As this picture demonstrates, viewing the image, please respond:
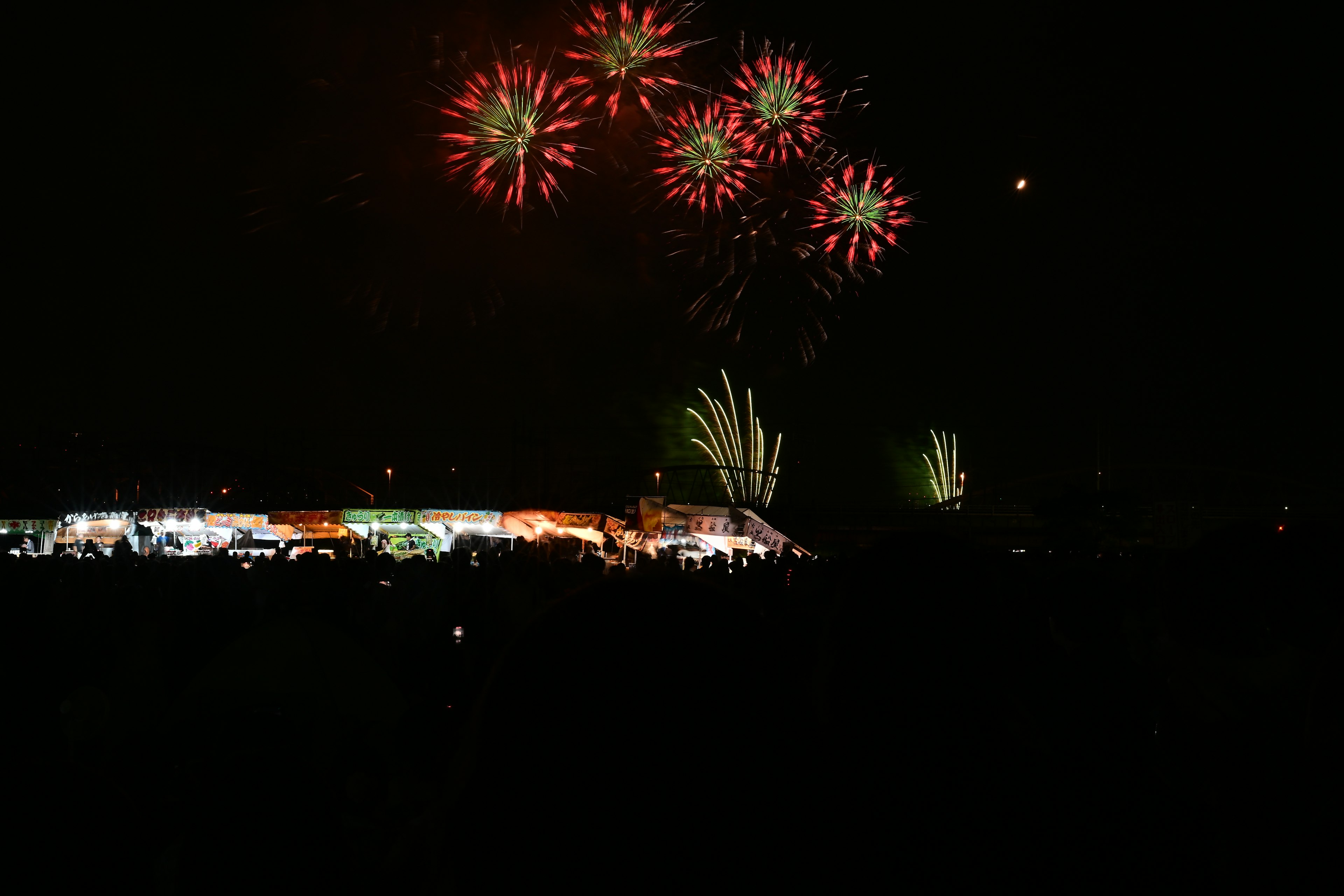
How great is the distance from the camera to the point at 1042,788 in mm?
1654

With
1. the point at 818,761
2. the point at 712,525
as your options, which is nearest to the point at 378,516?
the point at 712,525

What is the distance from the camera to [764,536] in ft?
74.4

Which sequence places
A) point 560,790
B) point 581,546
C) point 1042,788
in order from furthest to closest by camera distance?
point 581,546 < point 1042,788 < point 560,790

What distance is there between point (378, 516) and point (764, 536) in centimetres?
1361

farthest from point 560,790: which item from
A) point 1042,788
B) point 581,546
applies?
point 581,546

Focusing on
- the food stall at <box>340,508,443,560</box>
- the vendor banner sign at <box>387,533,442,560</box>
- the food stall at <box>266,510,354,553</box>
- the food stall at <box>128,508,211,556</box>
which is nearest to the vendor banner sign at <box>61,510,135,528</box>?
the food stall at <box>128,508,211,556</box>

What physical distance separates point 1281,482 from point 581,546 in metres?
76.2

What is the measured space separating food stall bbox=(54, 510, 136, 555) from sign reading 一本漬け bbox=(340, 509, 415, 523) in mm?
10422

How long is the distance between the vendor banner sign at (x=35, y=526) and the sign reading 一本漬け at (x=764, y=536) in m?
30.1

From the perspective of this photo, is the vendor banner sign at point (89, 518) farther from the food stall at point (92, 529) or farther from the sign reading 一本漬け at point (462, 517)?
the sign reading 一本漬け at point (462, 517)

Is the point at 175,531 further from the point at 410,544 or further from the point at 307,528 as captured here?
the point at 410,544

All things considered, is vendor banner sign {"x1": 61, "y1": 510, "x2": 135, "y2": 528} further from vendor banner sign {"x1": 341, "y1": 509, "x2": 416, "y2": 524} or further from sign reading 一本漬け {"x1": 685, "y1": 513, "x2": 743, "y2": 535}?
sign reading 一本漬け {"x1": 685, "y1": 513, "x2": 743, "y2": 535}

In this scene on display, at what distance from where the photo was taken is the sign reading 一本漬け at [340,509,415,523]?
2753cm

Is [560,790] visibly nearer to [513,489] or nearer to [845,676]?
[845,676]
